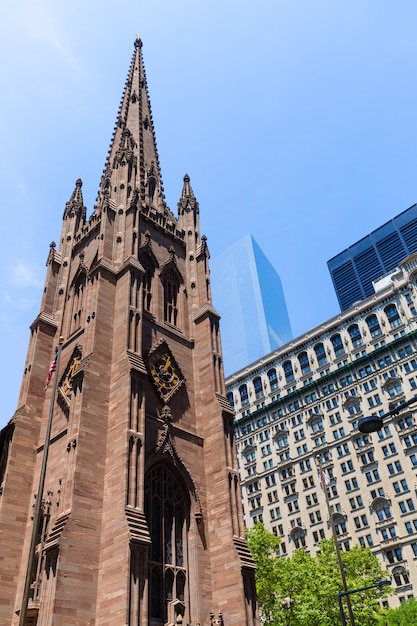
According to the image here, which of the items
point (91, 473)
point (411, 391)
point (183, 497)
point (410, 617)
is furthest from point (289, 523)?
point (91, 473)

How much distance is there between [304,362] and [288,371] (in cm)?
306

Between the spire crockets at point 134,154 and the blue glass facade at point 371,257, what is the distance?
4678 inches

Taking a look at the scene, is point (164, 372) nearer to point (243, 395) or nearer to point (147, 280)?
point (147, 280)

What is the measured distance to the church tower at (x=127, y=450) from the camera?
75.3 feet

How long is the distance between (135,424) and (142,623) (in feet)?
28.8

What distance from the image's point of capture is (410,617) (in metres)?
42.3

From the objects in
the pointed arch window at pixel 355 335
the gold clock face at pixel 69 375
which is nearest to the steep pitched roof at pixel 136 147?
the gold clock face at pixel 69 375

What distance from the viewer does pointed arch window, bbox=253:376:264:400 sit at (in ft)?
296

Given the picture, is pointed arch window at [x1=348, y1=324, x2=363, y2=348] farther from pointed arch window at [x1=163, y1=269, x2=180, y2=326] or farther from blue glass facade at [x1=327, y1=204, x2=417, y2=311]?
blue glass facade at [x1=327, y1=204, x2=417, y2=311]

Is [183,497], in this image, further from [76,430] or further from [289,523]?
[289,523]

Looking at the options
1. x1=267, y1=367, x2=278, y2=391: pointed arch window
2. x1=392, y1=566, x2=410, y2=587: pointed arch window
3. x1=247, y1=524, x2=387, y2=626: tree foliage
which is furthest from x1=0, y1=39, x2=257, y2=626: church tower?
x1=267, y1=367, x2=278, y2=391: pointed arch window

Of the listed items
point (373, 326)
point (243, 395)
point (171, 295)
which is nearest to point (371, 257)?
point (373, 326)

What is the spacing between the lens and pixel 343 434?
75.7 metres

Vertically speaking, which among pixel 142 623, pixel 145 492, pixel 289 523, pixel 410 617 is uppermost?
pixel 289 523
